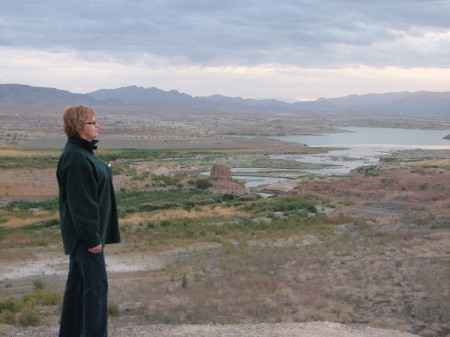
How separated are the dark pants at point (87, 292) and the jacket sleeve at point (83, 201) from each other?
6.8 inches

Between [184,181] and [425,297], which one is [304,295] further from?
[184,181]

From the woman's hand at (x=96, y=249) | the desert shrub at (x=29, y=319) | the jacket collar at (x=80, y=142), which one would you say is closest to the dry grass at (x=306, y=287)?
the desert shrub at (x=29, y=319)

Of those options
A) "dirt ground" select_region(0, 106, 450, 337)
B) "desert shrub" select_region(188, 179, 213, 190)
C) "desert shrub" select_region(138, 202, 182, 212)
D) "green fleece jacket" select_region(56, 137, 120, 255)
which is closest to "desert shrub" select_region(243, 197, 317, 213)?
"dirt ground" select_region(0, 106, 450, 337)

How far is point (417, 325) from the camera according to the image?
8.88 metres

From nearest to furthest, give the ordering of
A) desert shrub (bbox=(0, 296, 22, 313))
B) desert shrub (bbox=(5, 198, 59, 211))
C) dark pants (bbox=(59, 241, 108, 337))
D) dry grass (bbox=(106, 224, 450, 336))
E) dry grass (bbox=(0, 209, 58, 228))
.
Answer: dark pants (bbox=(59, 241, 108, 337)), dry grass (bbox=(106, 224, 450, 336)), desert shrub (bbox=(0, 296, 22, 313)), dry grass (bbox=(0, 209, 58, 228)), desert shrub (bbox=(5, 198, 59, 211))

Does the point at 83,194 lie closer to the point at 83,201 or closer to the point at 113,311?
the point at 83,201

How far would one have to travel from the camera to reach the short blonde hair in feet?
15.6

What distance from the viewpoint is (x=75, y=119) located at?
15.6 ft

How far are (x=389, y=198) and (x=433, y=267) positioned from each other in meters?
18.0

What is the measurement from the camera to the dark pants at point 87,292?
187 inches

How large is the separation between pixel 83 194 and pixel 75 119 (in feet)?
2.29

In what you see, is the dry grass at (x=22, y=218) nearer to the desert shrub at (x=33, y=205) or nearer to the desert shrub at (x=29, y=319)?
the desert shrub at (x=33, y=205)

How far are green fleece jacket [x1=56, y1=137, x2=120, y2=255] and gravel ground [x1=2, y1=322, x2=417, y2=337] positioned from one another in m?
1.85

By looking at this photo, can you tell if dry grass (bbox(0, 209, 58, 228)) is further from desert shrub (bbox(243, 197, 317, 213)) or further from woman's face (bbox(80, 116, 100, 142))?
woman's face (bbox(80, 116, 100, 142))
